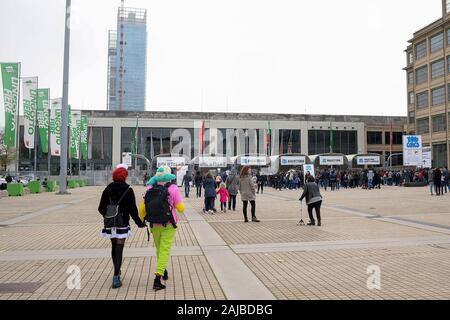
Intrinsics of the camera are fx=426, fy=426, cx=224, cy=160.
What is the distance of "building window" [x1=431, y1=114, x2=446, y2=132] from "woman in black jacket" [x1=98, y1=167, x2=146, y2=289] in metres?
59.3

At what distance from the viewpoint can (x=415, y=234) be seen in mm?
10047

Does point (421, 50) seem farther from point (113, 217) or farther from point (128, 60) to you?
point (128, 60)

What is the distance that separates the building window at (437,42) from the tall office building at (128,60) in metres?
109

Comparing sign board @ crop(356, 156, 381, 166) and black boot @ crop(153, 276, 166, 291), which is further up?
sign board @ crop(356, 156, 381, 166)

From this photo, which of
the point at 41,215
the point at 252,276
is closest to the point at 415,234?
→ the point at 252,276

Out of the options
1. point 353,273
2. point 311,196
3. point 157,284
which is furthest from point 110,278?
point 311,196

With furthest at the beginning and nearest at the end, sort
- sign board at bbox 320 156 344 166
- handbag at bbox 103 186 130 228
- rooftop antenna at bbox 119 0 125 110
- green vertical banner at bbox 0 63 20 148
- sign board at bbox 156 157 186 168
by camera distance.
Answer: rooftop antenna at bbox 119 0 125 110
sign board at bbox 156 157 186 168
sign board at bbox 320 156 344 166
green vertical banner at bbox 0 63 20 148
handbag at bbox 103 186 130 228

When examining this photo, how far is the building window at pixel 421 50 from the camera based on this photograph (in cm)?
6066

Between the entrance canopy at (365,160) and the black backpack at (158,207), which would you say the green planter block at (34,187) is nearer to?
the black backpack at (158,207)

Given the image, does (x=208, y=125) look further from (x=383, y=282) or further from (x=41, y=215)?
(x=383, y=282)

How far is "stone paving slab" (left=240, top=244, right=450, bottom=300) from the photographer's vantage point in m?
5.36

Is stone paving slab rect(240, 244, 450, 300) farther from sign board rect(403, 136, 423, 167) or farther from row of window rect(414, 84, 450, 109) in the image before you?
row of window rect(414, 84, 450, 109)

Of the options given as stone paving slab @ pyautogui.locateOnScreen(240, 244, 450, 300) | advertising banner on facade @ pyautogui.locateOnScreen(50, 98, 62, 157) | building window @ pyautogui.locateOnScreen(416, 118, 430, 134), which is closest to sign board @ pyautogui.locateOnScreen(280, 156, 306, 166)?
advertising banner on facade @ pyautogui.locateOnScreen(50, 98, 62, 157)

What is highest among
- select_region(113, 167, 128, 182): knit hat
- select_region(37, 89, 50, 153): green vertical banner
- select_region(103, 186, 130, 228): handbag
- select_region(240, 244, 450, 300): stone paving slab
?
select_region(37, 89, 50, 153): green vertical banner
